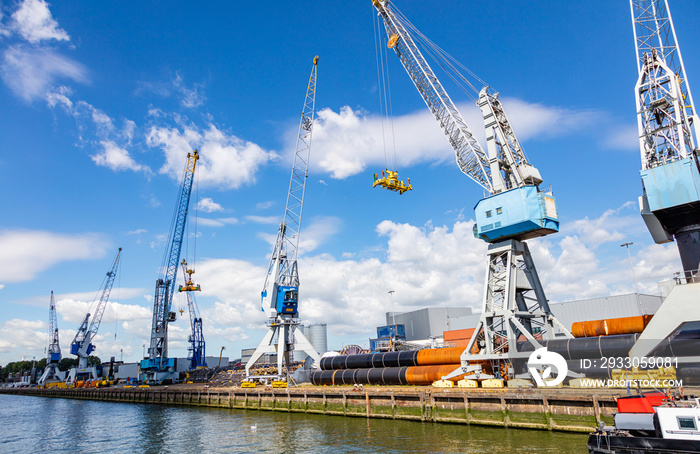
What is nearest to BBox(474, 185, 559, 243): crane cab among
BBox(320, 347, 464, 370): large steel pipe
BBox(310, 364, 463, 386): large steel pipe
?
BBox(320, 347, 464, 370): large steel pipe

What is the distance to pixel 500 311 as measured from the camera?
3909 cm

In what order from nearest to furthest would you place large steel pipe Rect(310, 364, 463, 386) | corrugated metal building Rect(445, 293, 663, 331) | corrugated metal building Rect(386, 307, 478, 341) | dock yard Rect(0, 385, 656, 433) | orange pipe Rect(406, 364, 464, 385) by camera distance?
dock yard Rect(0, 385, 656, 433), orange pipe Rect(406, 364, 464, 385), large steel pipe Rect(310, 364, 463, 386), corrugated metal building Rect(445, 293, 663, 331), corrugated metal building Rect(386, 307, 478, 341)

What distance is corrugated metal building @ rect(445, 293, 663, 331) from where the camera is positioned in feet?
221

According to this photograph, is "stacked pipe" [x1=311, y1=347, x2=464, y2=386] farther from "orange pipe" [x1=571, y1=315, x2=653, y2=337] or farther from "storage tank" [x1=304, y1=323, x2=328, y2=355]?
"storage tank" [x1=304, y1=323, x2=328, y2=355]

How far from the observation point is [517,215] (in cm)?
3875

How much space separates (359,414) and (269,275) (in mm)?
31924

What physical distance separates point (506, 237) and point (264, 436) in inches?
1081

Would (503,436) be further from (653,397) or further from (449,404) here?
(653,397)

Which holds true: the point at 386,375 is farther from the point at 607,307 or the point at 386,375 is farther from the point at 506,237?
the point at 607,307

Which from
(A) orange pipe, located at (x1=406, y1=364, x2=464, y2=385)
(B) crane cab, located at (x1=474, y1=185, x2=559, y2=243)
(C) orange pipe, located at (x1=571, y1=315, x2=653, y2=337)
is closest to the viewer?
(C) orange pipe, located at (x1=571, y1=315, x2=653, y2=337)

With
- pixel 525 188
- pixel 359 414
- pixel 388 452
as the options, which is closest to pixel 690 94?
pixel 525 188

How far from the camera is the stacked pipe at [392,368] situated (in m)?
41.1

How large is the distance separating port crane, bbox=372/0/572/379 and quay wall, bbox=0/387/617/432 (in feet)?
19.7

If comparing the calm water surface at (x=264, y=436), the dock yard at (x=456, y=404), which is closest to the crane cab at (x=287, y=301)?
the dock yard at (x=456, y=404)
